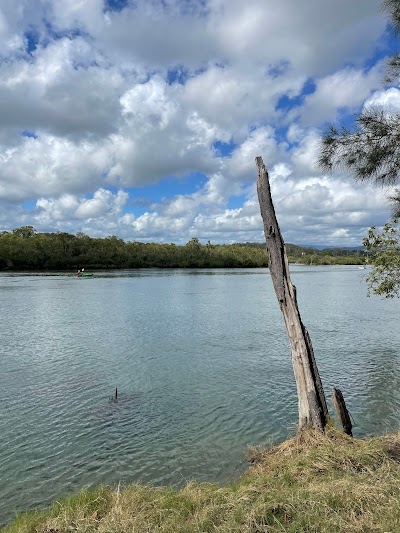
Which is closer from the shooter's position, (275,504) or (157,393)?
(275,504)

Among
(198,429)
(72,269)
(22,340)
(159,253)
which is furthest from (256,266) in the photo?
(198,429)

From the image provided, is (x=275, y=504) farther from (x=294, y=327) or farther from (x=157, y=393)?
(x=157, y=393)

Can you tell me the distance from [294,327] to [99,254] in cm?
13627

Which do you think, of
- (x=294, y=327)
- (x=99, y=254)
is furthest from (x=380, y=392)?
(x=99, y=254)

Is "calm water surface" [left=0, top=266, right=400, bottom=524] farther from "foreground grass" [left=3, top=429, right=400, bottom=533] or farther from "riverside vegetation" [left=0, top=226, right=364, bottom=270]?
"riverside vegetation" [left=0, top=226, right=364, bottom=270]

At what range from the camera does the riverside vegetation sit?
12406 cm

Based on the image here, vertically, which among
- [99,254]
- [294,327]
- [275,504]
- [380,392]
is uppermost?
[99,254]

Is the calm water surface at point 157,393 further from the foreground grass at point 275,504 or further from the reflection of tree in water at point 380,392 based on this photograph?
the foreground grass at point 275,504

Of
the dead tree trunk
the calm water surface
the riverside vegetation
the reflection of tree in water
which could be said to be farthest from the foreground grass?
the riverside vegetation

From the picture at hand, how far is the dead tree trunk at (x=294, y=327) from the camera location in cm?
874

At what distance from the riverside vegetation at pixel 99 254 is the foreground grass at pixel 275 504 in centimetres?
11651

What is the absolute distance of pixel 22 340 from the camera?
2373 cm

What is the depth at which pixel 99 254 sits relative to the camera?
461ft

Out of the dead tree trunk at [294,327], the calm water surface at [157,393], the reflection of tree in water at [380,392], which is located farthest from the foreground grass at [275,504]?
the reflection of tree in water at [380,392]
